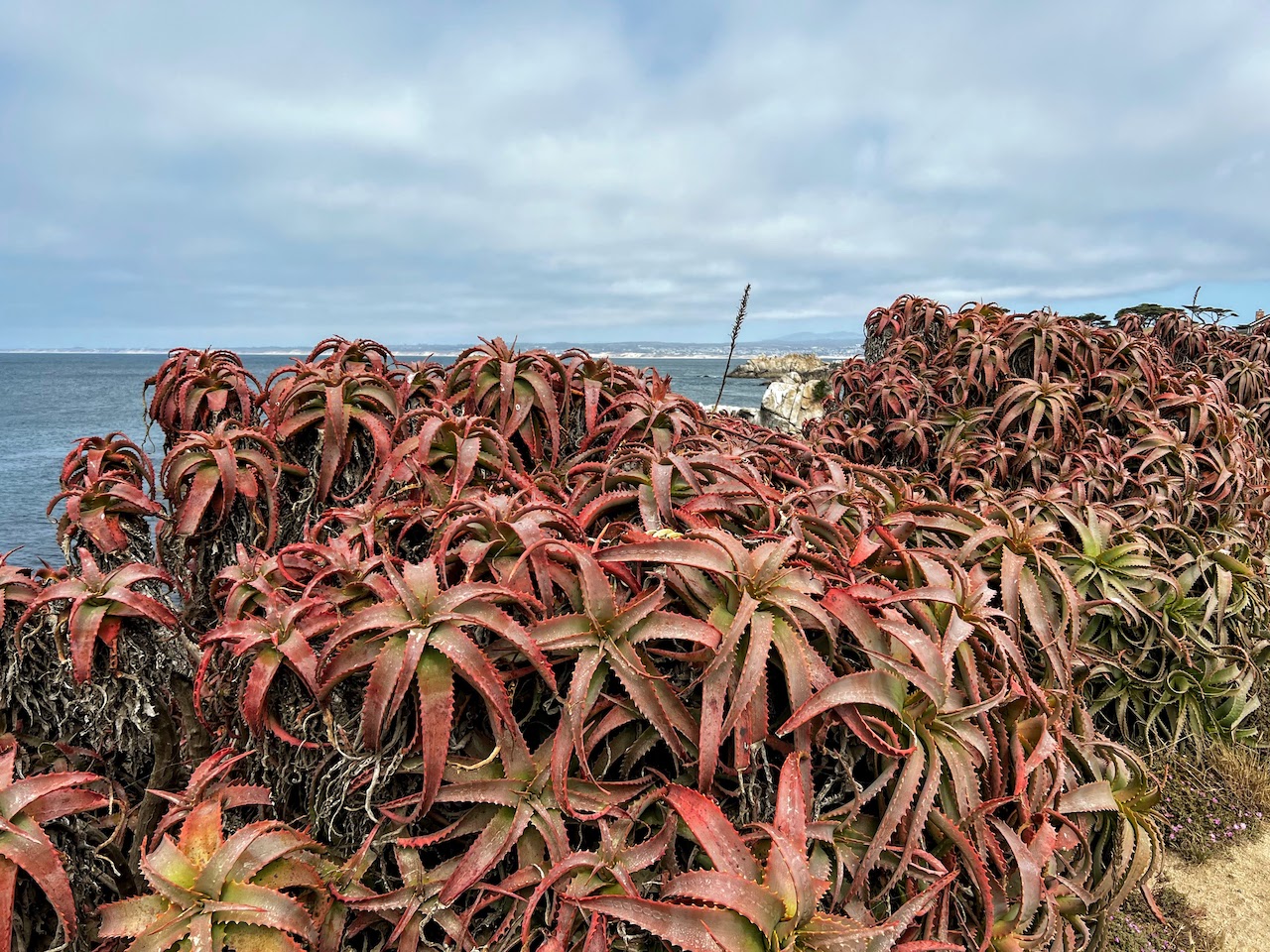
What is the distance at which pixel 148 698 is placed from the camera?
1624 mm

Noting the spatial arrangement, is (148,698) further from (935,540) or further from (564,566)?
(935,540)

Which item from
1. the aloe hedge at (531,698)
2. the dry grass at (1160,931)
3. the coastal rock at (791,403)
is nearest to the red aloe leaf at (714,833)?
the aloe hedge at (531,698)

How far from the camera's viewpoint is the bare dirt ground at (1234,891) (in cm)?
258

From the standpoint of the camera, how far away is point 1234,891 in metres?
2.78

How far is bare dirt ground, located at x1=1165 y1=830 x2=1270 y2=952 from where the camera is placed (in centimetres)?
258

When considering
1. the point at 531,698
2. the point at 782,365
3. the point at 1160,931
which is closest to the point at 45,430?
the point at 782,365

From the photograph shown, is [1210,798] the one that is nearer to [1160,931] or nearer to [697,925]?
[1160,931]

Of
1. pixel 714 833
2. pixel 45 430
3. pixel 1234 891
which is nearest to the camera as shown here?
pixel 714 833

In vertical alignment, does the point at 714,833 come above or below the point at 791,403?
below

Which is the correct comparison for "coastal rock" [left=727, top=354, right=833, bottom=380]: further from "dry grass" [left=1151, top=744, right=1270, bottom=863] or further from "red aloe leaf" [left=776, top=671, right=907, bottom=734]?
"red aloe leaf" [left=776, top=671, right=907, bottom=734]

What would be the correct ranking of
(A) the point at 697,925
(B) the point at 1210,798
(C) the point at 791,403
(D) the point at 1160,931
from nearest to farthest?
(A) the point at 697,925 < (D) the point at 1160,931 < (B) the point at 1210,798 < (C) the point at 791,403

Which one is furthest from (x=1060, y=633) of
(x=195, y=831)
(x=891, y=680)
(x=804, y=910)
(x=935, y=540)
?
(x=195, y=831)

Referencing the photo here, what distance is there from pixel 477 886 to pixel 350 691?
410 mm

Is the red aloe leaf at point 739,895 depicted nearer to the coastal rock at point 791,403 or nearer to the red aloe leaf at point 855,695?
the red aloe leaf at point 855,695
